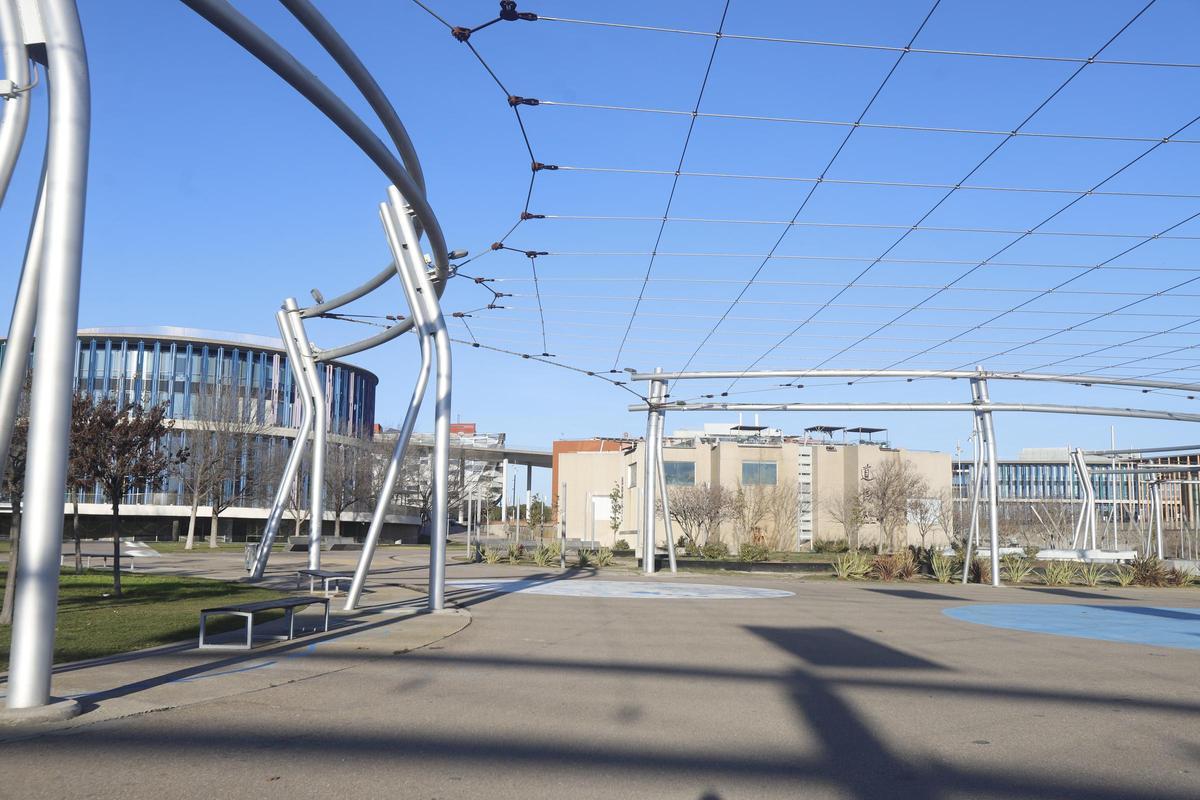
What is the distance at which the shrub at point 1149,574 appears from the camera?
31750 mm

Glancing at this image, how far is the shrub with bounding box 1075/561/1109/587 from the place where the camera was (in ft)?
103

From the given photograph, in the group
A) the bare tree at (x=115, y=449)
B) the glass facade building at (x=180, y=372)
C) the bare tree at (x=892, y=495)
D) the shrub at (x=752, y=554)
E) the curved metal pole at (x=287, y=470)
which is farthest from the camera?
the glass facade building at (x=180, y=372)

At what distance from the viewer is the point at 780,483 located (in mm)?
76875

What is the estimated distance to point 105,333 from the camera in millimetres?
74562

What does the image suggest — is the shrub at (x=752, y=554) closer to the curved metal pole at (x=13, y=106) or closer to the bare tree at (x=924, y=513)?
the bare tree at (x=924, y=513)

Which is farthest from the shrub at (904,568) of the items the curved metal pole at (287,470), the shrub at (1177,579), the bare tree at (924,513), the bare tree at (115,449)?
the bare tree at (924,513)

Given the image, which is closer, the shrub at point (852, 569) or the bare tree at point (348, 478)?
the shrub at point (852, 569)

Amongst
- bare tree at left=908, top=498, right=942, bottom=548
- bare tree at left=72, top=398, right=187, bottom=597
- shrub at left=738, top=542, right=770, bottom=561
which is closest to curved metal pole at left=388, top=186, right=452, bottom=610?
bare tree at left=72, top=398, right=187, bottom=597

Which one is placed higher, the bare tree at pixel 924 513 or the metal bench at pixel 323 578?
the bare tree at pixel 924 513

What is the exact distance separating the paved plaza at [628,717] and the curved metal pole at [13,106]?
4906 mm

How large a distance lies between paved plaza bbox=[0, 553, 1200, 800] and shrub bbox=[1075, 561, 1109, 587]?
17.4 meters

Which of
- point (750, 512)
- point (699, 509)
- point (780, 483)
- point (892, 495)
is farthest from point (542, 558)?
point (780, 483)

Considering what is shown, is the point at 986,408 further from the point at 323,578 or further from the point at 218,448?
the point at 218,448

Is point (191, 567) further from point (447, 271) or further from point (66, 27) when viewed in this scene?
point (66, 27)
